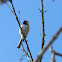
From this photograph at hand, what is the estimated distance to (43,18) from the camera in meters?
3.30

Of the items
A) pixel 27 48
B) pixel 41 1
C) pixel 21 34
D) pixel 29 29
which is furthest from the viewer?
pixel 29 29

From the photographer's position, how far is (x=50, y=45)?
90cm

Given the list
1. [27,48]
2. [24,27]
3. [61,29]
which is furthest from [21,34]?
[61,29]

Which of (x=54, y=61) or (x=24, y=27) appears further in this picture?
(x=24, y=27)

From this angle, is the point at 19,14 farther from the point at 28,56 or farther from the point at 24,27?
the point at 24,27

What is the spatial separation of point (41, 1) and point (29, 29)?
2.27 metres

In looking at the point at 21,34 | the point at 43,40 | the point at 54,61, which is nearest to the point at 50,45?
the point at 54,61

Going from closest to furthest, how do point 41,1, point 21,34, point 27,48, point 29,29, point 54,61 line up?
1. point 54,61
2. point 41,1
3. point 27,48
4. point 21,34
5. point 29,29

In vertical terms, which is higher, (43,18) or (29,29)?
(43,18)

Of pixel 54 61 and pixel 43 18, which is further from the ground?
pixel 54 61

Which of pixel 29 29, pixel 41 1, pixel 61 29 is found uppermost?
pixel 61 29

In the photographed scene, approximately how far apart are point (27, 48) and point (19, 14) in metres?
0.78

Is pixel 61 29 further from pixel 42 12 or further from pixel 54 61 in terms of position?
pixel 42 12

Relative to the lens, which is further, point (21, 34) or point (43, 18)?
point (21, 34)
